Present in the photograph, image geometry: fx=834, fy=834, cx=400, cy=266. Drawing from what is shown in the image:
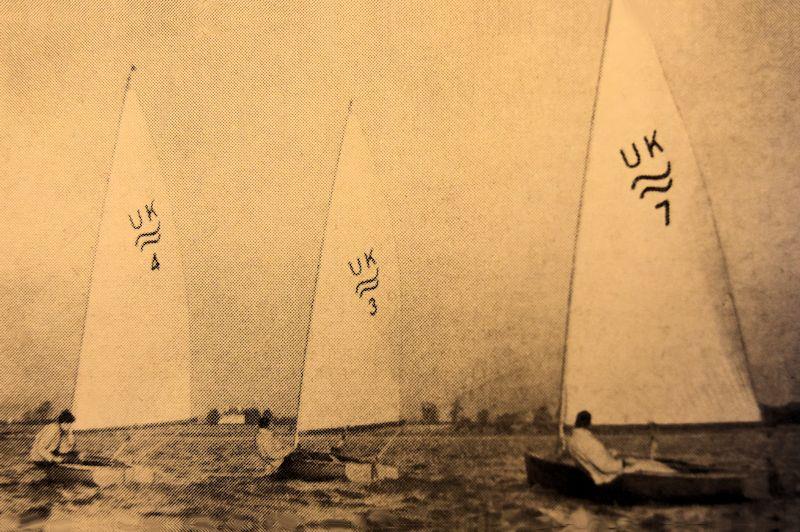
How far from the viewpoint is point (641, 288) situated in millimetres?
4867

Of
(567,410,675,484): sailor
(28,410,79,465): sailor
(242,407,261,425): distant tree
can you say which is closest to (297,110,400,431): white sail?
(242,407,261,425): distant tree

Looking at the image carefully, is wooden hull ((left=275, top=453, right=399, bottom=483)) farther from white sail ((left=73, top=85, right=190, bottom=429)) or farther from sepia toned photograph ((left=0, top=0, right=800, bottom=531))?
white sail ((left=73, top=85, right=190, bottom=429))

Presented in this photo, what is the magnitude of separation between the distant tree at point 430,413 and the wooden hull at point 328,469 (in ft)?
1.22

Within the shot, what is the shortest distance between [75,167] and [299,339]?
74.9 inches

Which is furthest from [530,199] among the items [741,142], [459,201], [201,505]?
[201,505]

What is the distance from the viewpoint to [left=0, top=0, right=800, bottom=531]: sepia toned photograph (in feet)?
15.8

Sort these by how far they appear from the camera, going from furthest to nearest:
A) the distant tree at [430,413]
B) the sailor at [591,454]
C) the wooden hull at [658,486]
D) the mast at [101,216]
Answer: the mast at [101,216] → the distant tree at [430,413] → the sailor at [591,454] → the wooden hull at [658,486]

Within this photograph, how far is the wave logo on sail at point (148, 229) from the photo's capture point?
552 centimetres

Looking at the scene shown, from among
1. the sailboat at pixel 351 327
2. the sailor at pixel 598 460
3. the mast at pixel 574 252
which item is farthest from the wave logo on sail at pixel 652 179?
the sailboat at pixel 351 327

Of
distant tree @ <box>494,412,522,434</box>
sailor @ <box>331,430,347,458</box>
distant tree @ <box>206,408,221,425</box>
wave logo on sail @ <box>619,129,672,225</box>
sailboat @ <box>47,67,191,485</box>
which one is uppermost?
wave logo on sail @ <box>619,129,672,225</box>

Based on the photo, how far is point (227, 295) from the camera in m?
5.51

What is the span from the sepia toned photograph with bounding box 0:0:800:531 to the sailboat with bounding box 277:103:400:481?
19 millimetres

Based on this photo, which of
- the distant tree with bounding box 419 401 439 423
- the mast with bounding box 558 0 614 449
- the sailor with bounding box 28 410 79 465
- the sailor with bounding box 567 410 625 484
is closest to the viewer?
the sailor with bounding box 567 410 625 484

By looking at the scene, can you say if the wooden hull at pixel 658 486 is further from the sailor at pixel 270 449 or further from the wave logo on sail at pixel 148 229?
the wave logo on sail at pixel 148 229
